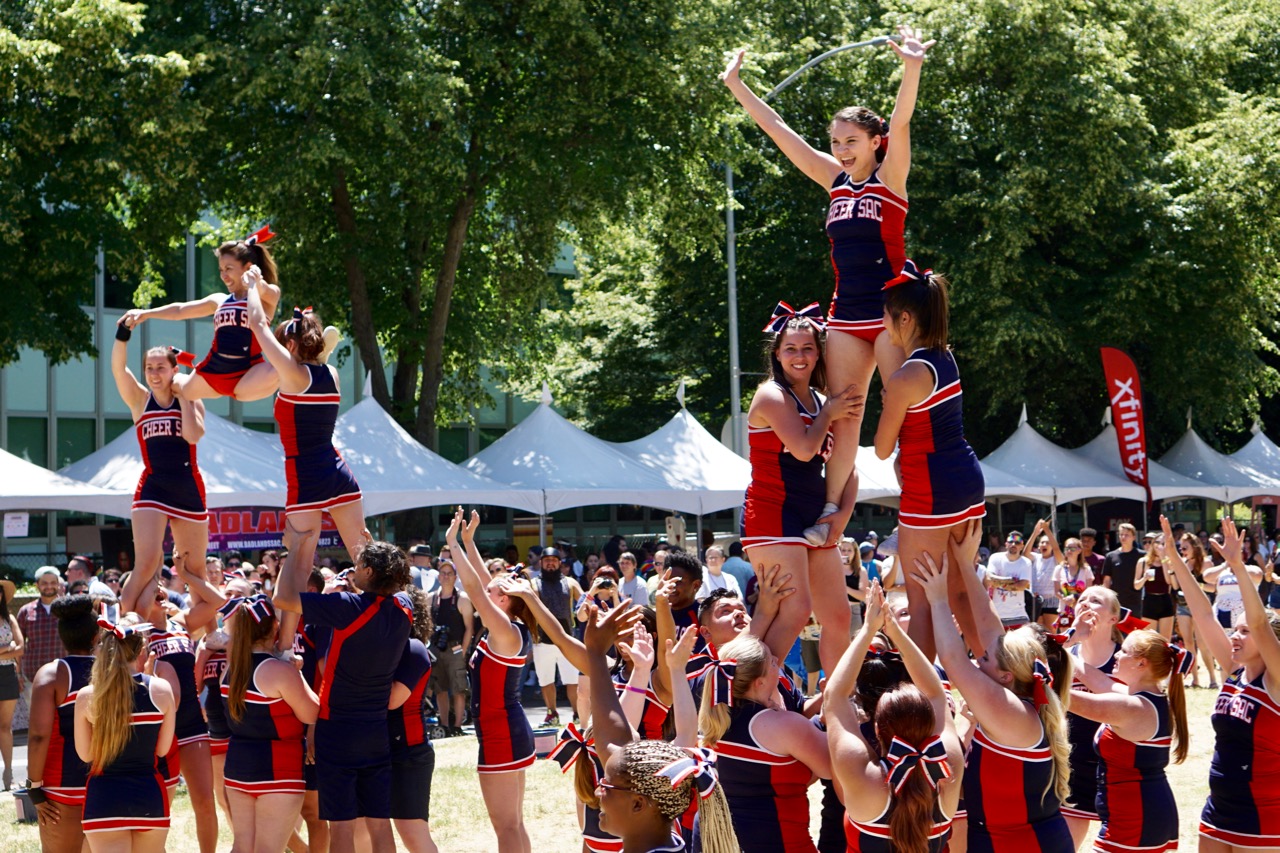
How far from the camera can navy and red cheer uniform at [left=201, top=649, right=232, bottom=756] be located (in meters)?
7.60

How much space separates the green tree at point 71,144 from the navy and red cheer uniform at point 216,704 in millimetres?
10154

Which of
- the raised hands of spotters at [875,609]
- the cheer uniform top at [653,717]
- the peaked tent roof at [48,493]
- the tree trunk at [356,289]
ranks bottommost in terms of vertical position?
the cheer uniform top at [653,717]

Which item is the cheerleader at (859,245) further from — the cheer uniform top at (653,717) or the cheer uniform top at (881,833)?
the cheer uniform top at (881,833)

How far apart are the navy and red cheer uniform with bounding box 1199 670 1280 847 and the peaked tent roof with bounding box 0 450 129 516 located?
37.4 feet

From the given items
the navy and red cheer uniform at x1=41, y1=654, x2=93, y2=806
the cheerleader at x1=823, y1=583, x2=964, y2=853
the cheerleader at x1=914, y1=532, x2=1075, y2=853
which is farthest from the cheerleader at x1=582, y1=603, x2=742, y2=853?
the navy and red cheer uniform at x1=41, y1=654, x2=93, y2=806

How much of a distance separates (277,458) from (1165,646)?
12.3 m

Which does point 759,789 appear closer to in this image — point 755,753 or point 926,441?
point 755,753

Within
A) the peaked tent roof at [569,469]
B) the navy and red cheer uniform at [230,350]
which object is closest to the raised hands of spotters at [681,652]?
the navy and red cheer uniform at [230,350]

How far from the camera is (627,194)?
21.0m

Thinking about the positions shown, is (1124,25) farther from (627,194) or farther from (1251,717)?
(1251,717)

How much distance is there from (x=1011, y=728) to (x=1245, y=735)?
2.08 m

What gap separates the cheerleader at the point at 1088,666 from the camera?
632 cm

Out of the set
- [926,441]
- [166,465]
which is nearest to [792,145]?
[926,441]

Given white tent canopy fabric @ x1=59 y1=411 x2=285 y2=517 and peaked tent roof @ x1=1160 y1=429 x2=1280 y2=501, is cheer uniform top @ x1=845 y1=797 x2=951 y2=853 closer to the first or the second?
white tent canopy fabric @ x1=59 y1=411 x2=285 y2=517
